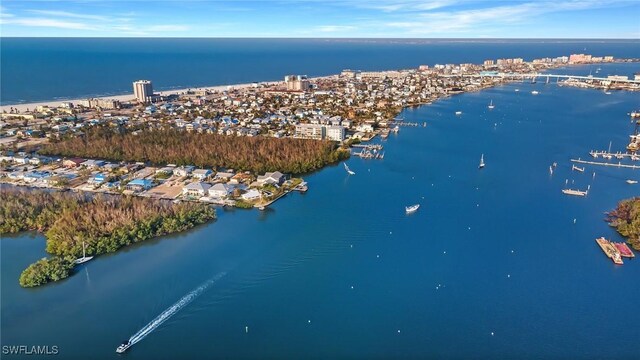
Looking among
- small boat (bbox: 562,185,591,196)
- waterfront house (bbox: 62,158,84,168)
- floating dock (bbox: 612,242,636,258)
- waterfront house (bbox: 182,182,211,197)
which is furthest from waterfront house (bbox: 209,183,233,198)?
small boat (bbox: 562,185,591,196)

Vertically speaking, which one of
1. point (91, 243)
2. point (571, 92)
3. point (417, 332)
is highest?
point (571, 92)

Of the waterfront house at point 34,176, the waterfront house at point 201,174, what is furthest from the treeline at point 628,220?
the waterfront house at point 34,176

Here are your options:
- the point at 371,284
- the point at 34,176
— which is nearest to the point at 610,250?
the point at 371,284

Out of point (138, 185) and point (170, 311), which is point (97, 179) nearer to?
point (138, 185)

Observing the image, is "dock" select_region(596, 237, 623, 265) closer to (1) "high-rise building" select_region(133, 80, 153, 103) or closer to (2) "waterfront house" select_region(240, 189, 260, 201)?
(2) "waterfront house" select_region(240, 189, 260, 201)

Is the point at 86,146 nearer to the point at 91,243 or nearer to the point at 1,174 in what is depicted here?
the point at 1,174

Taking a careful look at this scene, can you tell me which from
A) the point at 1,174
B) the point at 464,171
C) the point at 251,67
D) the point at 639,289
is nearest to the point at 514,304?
the point at 639,289
